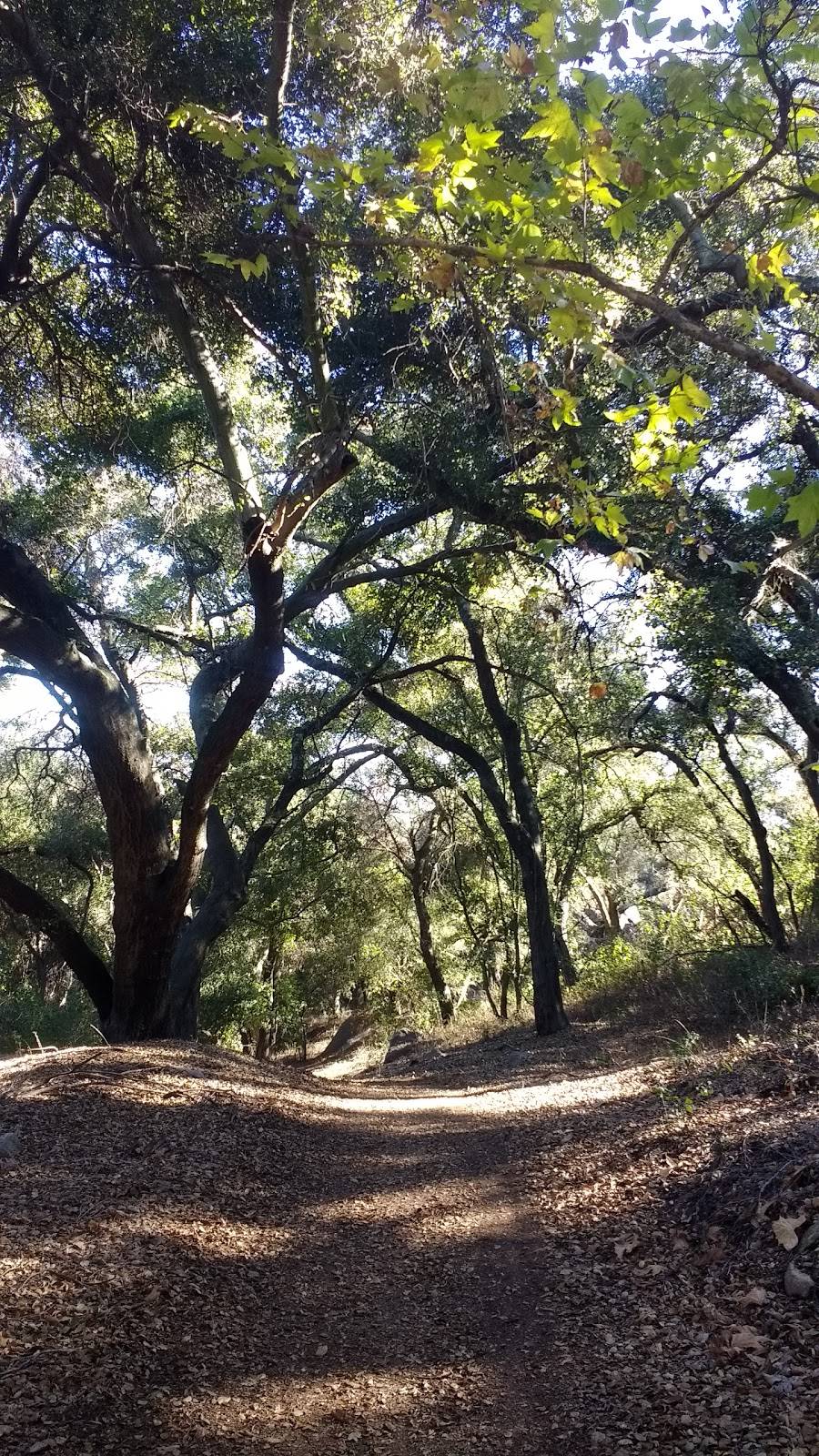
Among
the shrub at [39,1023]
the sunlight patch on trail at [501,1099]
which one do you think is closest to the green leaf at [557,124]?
the sunlight patch on trail at [501,1099]

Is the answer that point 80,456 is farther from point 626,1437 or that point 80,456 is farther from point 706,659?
point 626,1437

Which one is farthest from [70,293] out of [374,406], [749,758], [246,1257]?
[749,758]

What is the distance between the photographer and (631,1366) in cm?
288

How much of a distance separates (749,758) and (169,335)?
1219 cm

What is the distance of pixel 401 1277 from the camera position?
3.89 meters

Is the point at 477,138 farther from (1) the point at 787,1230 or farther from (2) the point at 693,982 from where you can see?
(2) the point at 693,982

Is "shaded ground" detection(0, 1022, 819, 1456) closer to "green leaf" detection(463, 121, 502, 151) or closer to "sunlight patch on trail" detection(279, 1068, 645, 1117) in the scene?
"sunlight patch on trail" detection(279, 1068, 645, 1117)

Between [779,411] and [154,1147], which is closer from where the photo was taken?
[154,1147]

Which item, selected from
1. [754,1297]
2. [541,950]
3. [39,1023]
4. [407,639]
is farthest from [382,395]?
[39,1023]

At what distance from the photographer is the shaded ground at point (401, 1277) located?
8.65ft

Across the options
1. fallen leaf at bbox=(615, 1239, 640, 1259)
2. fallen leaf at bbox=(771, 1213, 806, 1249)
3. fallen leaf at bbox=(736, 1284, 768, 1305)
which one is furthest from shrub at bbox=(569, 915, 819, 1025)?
fallen leaf at bbox=(736, 1284, 768, 1305)

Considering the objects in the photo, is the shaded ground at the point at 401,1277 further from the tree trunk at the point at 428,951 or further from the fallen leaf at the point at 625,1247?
the tree trunk at the point at 428,951

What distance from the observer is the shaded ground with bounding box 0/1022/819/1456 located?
2.64 metres

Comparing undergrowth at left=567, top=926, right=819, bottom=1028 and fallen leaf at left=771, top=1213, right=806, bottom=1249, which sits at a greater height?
undergrowth at left=567, top=926, right=819, bottom=1028
